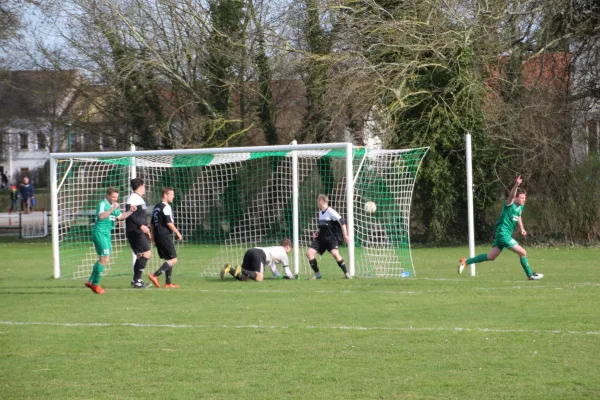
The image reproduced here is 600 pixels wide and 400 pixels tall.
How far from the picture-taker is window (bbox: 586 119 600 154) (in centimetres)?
2548

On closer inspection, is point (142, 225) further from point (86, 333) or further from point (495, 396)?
Result: point (495, 396)

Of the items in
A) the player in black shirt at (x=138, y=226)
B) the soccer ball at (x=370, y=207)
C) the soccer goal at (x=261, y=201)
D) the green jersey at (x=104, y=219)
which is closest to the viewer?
the green jersey at (x=104, y=219)

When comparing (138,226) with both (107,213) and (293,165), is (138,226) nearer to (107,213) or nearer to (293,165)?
(107,213)

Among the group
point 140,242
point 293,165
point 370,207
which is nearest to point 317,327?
point 140,242

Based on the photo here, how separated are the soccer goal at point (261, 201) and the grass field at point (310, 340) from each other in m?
2.53

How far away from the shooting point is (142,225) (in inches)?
592

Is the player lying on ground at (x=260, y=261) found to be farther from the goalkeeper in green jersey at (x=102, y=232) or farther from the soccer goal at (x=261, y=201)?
the goalkeeper in green jersey at (x=102, y=232)

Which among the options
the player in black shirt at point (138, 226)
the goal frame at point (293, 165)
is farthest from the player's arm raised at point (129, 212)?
the goal frame at point (293, 165)

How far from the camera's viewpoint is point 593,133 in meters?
25.8

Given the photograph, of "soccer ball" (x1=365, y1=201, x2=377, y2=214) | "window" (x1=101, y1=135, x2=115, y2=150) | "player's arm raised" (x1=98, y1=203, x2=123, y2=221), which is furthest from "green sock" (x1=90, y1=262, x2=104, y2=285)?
"window" (x1=101, y1=135, x2=115, y2=150)

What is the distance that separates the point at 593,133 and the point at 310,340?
18.8m

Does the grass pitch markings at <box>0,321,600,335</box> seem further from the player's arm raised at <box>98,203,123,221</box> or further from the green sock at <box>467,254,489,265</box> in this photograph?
the green sock at <box>467,254,489,265</box>

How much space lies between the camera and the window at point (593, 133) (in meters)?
25.5

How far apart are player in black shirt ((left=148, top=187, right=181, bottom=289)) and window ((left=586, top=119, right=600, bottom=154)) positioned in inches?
580
